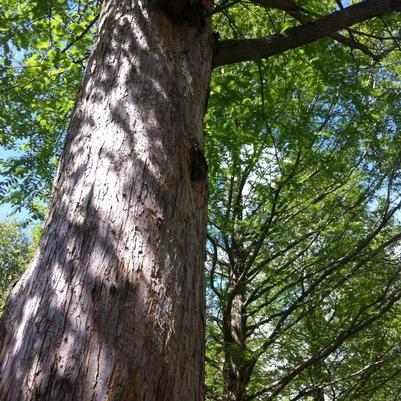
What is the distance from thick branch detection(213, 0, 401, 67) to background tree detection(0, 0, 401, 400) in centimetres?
58

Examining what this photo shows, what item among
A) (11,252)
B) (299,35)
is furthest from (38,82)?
(11,252)

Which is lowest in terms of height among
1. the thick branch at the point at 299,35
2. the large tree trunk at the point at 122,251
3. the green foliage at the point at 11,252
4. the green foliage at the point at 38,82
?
the large tree trunk at the point at 122,251

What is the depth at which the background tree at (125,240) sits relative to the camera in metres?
1.23

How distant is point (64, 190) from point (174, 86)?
2.42ft

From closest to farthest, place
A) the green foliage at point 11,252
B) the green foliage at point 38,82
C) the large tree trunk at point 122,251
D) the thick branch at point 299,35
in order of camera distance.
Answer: the large tree trunk at point 122,251
the thick branch at point 299,35
the green foliage at point 38,82
the green foliage at point 11,252

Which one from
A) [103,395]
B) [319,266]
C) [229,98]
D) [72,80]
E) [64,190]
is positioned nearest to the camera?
[103,395]

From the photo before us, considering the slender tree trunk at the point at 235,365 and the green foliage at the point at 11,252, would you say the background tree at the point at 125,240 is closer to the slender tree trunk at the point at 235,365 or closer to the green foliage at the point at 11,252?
the slender tree trunk at the point at 235,365

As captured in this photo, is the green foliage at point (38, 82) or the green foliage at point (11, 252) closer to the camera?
the green foliage at point (38, 82)

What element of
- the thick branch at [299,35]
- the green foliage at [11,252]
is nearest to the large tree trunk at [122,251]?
the thick branch at [299,35]

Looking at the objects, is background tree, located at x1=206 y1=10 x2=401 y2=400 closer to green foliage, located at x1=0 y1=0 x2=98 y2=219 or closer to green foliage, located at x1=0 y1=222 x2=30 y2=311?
green foliage, located at x1=0 y1=0 x2=98 y2=219

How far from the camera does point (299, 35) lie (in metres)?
2.87

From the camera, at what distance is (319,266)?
616 centimetres

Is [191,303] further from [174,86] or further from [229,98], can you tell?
[229,98]

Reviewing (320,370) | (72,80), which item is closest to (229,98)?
(72,80)
